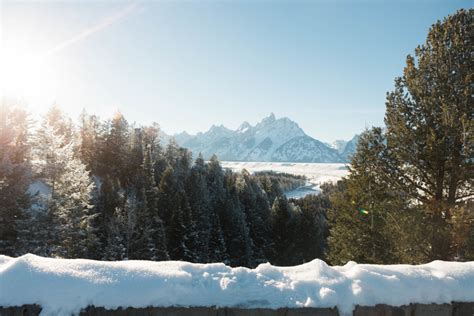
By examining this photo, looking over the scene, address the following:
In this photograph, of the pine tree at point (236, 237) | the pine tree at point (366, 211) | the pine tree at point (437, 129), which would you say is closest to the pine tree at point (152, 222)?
the pine tree at point (236, 237)

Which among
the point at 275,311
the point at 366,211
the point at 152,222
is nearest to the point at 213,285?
the point at 275,311

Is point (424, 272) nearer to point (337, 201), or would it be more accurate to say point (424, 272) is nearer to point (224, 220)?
point (337, 201)

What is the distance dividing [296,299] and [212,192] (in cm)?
5685

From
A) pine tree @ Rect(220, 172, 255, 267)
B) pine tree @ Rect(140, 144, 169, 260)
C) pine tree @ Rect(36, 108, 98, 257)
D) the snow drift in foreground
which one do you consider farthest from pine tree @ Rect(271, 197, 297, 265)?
the snow drift in foreground

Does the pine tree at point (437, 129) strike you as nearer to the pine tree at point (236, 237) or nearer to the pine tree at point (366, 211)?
the pine tree at point (366, 211)

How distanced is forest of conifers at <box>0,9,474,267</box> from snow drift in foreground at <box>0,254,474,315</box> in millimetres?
8142

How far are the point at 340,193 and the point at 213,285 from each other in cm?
1751

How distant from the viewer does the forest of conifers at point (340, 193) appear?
1130 cm

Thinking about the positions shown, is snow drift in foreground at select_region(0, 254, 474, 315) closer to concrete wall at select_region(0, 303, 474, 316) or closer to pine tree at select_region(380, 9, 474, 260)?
concrete wall at select_region(0, 303, 474, 316)

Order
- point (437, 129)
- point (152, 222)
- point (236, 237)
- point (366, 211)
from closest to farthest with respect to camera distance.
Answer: point (437, 129)
point (366, 211)
point (152, 222)
point (236, 237)

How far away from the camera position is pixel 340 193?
1983 centimetres

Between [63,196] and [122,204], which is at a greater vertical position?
[63,196]

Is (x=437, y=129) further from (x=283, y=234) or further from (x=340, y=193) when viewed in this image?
(x=283, y=234)

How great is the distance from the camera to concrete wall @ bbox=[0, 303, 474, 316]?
10.8 ft
